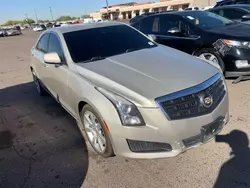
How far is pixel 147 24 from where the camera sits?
7090 mm

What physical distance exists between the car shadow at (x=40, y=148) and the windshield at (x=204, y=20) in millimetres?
3722

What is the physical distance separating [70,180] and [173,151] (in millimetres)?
1184

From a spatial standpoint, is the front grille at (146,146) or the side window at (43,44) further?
the side window at (43,44)

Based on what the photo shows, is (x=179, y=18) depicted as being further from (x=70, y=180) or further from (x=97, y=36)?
(x=70, y=180)

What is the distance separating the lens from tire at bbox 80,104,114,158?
2782mm

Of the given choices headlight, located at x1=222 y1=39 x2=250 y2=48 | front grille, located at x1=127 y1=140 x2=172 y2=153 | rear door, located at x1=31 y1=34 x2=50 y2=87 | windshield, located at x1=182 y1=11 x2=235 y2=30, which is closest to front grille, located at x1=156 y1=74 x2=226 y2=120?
front grille, located at x1=127 y1=140 x2=172 y2=153

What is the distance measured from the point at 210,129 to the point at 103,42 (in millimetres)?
2118

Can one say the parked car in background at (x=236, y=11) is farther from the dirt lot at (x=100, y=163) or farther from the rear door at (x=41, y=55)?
the rear door at (x=41, y=55)

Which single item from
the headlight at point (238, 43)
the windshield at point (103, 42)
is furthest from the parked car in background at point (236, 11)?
the windshield at point (103, 42)

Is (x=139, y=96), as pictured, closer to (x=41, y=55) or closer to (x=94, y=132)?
(x=94, y=132)

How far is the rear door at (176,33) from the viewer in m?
5.68

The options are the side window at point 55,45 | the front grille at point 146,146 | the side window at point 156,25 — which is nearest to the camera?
the front grille at point 146,146

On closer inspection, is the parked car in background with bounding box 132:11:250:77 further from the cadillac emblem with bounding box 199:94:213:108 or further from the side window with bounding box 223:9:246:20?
the side window with bounding box 223:9:246:20

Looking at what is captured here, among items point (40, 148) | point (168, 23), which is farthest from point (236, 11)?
point (40, 148)
